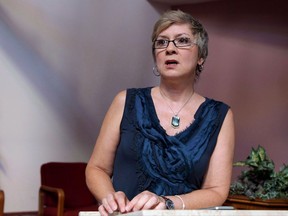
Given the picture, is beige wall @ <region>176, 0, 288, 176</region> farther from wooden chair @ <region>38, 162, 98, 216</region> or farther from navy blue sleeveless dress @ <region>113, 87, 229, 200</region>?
navy blue sleeveless dress @ <region>113, 87, 229, 200</region>

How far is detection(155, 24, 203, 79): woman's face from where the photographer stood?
5.93 feet

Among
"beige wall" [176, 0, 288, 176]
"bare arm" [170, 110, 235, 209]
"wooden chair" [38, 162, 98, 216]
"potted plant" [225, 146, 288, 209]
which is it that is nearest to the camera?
"bare arm" [170, 110, 235, 209]

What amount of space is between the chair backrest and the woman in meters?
3.47

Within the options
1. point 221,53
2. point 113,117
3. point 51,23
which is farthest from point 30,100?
point 113,117

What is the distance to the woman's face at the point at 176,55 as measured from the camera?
1.81 m

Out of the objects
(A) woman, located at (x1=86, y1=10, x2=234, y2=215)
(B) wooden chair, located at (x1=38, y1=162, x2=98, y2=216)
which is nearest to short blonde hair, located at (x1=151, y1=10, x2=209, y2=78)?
(A) woman, located at (x1=86, y1=10, x2=234, y2=215)

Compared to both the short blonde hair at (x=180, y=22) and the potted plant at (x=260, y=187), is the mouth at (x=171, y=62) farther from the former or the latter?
the potted plant at (x=260, y=187)

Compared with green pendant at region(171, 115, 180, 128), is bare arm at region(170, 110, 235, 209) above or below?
below

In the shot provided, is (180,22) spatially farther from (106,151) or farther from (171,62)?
(106,151)

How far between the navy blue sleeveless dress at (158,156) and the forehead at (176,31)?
0.91 feet

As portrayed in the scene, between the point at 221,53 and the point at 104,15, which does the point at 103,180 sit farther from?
the point at 221,53

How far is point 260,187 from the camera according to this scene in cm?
394

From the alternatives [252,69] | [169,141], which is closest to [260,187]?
[169,141]

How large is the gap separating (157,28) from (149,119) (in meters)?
0.31
